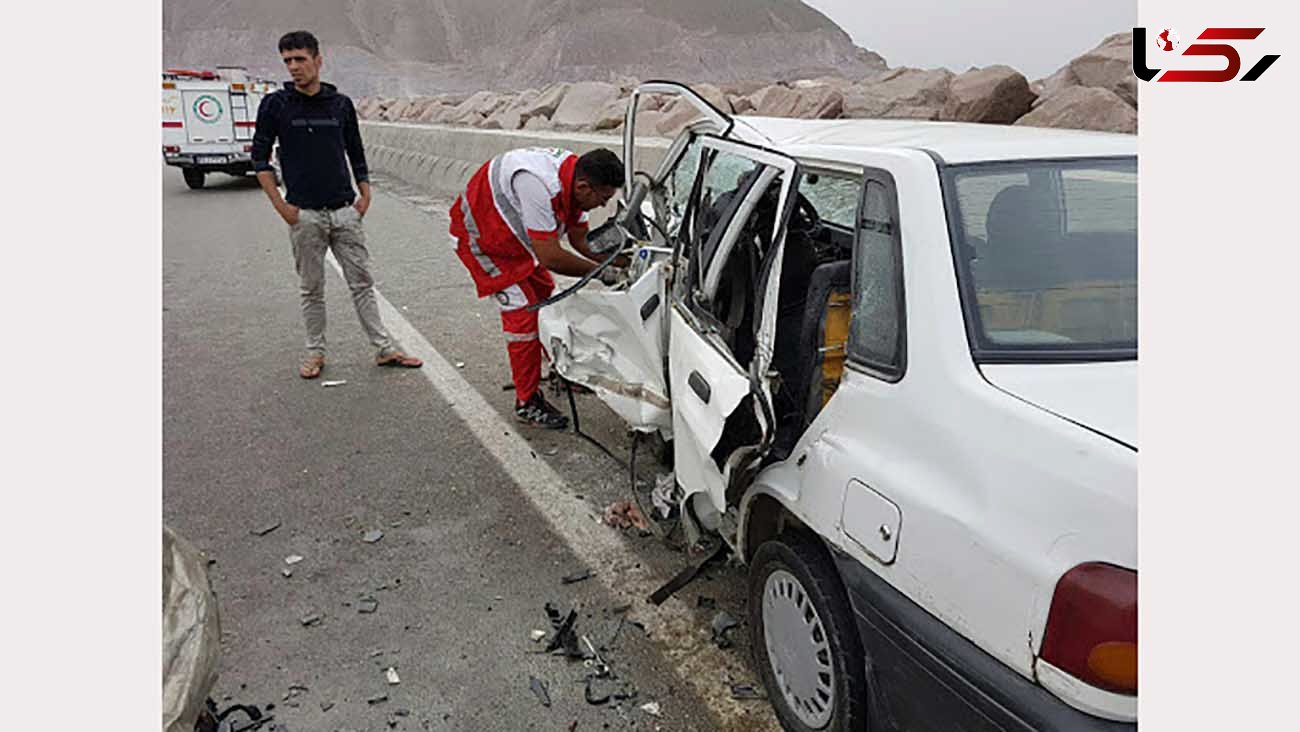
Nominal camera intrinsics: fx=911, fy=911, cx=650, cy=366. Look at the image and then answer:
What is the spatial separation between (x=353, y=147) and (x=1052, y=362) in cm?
468

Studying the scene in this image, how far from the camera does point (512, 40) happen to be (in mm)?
71938

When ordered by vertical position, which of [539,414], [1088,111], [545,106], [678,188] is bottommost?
[539,414]

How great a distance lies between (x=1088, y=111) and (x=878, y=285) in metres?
7.03

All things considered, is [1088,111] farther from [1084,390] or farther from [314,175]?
→ [1084,390]

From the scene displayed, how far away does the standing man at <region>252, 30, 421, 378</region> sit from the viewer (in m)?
5.28

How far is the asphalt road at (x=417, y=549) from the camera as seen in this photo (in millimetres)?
2752

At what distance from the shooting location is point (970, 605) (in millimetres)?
1735

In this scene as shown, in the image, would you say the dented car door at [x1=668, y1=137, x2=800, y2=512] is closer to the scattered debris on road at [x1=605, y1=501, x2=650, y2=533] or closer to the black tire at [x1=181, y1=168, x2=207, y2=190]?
the scattered debris on road at [x1=605, y1=501, x2=650, y2=533]

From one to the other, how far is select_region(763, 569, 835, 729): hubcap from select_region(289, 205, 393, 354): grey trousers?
3.95 metres

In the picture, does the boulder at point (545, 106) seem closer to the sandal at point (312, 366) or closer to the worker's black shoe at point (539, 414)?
the sandal at point (312, 366)

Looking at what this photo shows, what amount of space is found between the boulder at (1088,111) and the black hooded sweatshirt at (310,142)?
5553mm

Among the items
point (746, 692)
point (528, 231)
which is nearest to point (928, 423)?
point (746, 692)

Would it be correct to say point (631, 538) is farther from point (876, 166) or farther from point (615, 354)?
point (876, 166)

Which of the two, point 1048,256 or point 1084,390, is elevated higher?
point 1048,256
